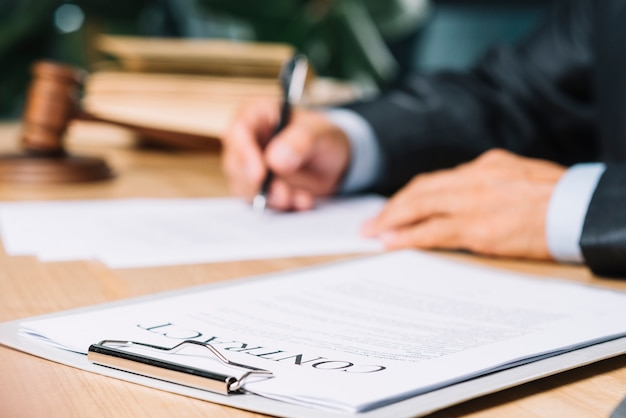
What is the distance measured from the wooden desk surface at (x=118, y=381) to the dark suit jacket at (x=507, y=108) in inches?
10.8

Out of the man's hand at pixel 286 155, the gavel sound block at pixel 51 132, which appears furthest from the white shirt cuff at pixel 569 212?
the gavel sound block at pixel 51 132

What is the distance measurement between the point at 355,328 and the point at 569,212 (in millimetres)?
317

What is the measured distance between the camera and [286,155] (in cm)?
98

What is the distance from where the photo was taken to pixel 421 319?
0.51 m

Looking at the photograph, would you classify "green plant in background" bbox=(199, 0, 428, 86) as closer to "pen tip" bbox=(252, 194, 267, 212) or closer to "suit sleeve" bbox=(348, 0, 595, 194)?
"suit sleeve" bbox=(348, 0, 595, 194)

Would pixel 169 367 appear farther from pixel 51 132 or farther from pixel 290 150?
pixel 51 132

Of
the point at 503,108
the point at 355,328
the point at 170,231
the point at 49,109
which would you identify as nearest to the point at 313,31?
the point at 503,108

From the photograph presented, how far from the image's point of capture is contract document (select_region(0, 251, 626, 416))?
39 centimetres

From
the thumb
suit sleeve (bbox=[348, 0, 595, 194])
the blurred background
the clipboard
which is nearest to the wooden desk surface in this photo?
the clipboard

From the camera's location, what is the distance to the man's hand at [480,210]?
74 cm

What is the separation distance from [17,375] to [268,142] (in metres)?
0.71

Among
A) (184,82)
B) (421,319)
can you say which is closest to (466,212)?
(421,319)

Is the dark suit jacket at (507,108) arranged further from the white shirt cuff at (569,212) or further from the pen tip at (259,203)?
the white shirt cuff at (569,212)

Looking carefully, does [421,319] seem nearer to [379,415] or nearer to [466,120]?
[379,415]
